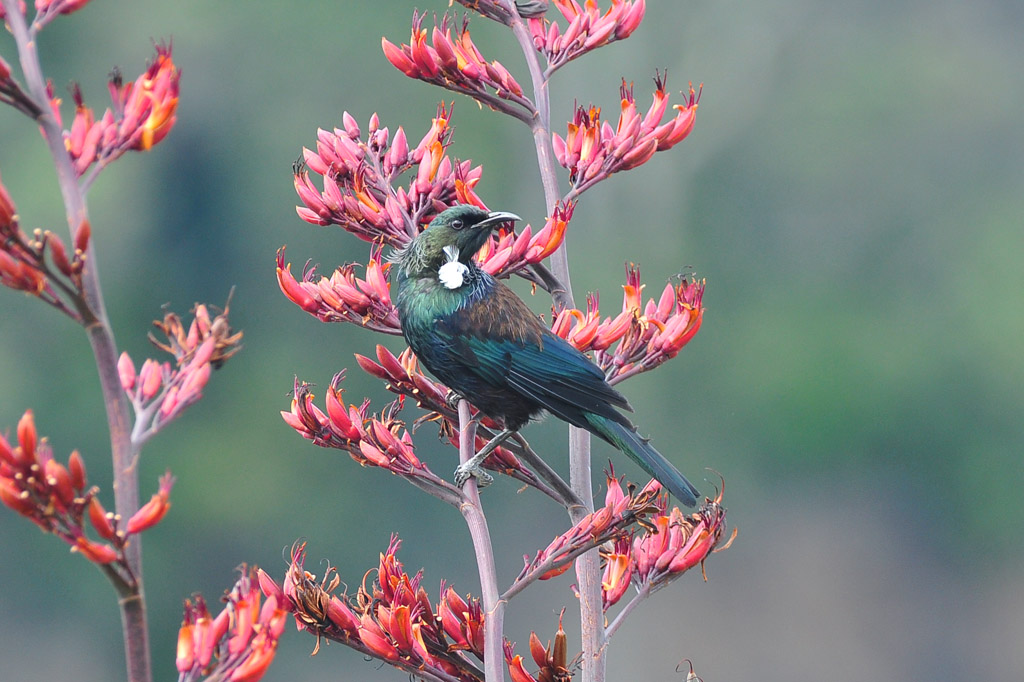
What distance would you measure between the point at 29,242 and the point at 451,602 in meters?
1.16

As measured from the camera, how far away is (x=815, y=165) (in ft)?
48.4

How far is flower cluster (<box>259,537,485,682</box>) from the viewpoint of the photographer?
7.19 ft

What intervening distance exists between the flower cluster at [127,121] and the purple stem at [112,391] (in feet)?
0.10

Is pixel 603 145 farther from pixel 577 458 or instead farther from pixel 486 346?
pixel 577 458

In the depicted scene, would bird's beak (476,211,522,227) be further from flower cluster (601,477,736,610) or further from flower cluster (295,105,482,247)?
flower cluster (601,477,736,610)

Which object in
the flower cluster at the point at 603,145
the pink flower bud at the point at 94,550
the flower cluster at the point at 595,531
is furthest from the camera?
the flower cluster at the point at 603,145

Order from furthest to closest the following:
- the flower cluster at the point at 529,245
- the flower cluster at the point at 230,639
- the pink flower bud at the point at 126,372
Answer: the flower cluster at the point at 529,245
the pink flower bud at the point at 126,372
the flower cluster at the point at 230,639

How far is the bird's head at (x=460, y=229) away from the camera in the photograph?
2568 mm

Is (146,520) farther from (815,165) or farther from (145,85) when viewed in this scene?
(815,165)

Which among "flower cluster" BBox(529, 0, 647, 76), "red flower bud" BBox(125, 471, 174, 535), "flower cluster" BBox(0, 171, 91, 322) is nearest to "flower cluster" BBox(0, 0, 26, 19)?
"flower cluster" BBox(0, 171, 91, 322)

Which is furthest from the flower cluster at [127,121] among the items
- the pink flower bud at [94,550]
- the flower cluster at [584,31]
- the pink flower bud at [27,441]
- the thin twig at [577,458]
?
the flower cluster at [584,31]

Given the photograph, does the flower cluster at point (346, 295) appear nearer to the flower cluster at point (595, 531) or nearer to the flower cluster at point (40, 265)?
the flower cluster at point (595, 531)

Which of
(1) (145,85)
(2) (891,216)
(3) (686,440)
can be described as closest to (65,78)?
(3) (686,440)

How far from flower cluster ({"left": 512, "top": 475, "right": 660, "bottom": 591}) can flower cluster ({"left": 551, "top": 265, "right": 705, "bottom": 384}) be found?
41 centimetres
